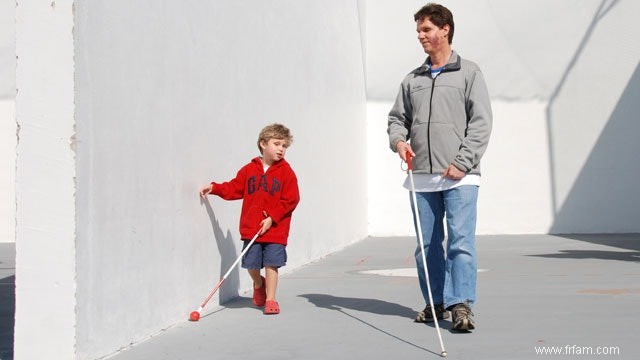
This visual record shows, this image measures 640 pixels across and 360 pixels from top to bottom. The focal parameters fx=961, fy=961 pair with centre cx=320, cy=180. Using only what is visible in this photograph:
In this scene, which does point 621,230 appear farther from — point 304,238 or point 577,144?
point 304,238

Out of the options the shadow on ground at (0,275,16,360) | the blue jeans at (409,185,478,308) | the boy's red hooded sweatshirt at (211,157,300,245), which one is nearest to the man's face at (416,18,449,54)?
the blue jeans at (409,185,478,308)

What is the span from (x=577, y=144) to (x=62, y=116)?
14168 millimetres

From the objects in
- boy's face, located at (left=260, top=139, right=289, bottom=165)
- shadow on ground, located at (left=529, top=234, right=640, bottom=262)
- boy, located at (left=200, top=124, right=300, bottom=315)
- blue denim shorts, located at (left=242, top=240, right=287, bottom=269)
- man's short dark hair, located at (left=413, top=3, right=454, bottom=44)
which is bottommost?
shadow on ground, located at (left=529, top=234, right=640, bottom=262)

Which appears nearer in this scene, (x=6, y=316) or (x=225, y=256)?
(x=6, y=316)

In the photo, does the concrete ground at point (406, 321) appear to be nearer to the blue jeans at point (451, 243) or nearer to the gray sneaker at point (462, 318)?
the gray sneaker at point (462, 318)

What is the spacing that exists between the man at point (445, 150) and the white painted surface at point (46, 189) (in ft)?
6.11

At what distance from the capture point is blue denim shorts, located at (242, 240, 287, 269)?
17.7ft

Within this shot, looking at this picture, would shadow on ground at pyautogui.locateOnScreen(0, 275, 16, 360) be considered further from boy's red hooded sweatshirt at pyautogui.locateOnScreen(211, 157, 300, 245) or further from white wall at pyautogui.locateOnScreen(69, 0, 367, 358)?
boy's red hooded sweatshirt at pyautogui.locateOnScreen(211, 157, 300, 245)

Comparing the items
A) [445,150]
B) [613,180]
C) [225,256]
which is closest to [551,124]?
[613,180]

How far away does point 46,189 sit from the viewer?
3361 mm

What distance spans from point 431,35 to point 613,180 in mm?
12450

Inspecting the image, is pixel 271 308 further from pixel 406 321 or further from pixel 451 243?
pixel 451 243

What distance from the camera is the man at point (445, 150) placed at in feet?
15.1

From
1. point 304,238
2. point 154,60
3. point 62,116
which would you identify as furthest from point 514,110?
point 62,116
